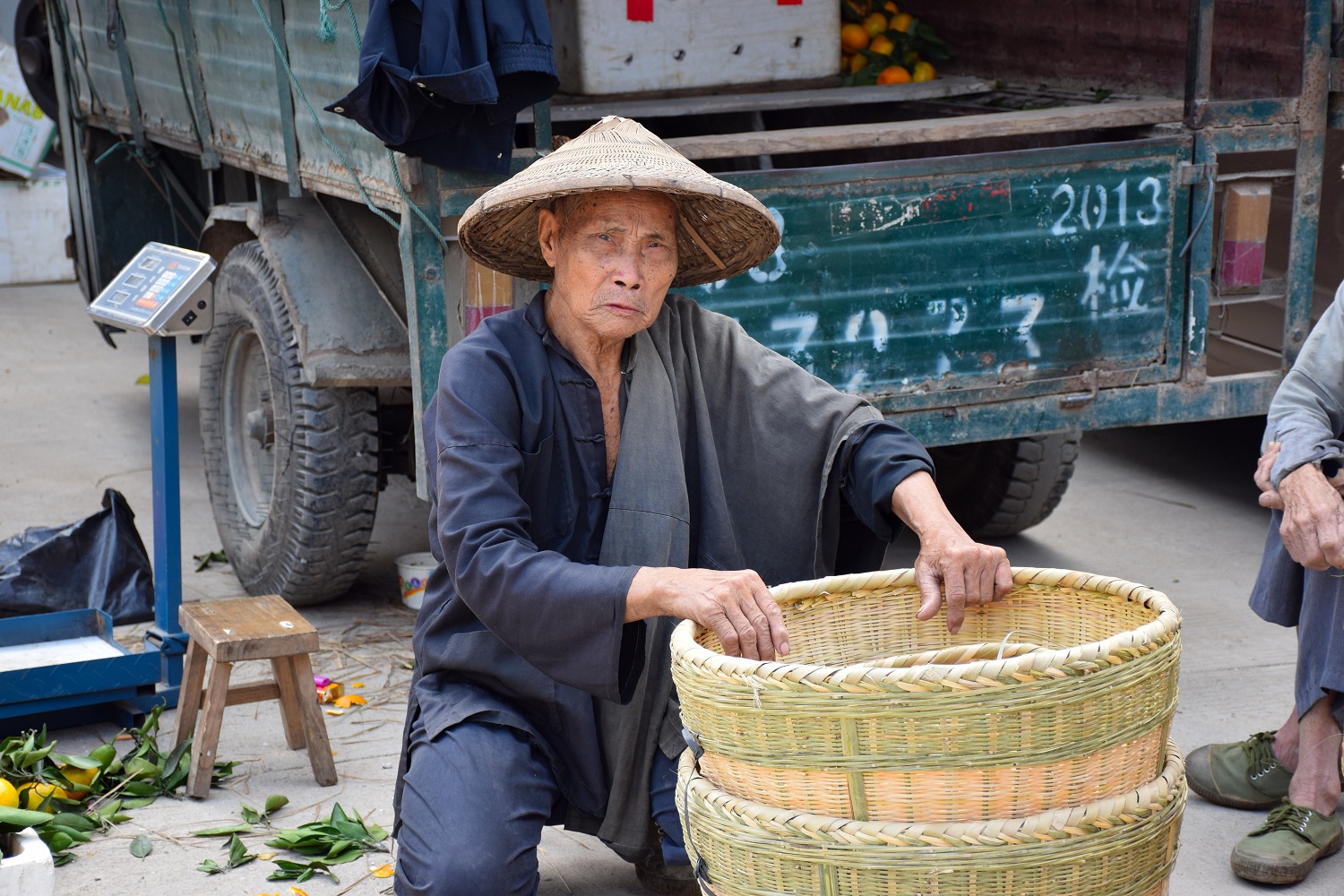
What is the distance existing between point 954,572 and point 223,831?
1.73 meters

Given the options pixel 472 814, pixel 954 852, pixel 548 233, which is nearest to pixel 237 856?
pixel 472 814

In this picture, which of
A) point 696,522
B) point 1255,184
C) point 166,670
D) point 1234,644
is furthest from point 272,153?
point 1234,644

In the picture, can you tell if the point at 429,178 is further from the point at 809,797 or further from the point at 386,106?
the point at 809,797

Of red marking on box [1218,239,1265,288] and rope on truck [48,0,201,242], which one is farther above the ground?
Answer: rope on truck [48,0,201,242]

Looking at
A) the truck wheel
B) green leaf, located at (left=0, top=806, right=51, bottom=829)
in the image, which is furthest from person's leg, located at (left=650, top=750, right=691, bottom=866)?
the truck wheel

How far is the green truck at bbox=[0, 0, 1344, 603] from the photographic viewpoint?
3656 mm

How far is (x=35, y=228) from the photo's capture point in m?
9.41

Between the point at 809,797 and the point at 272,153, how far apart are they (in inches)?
121

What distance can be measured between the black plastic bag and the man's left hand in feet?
9.40

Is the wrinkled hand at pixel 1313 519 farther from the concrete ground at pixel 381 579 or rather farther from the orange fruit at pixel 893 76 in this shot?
the orange fruit at pixel 893 76

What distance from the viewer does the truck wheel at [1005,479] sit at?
15.8 feet

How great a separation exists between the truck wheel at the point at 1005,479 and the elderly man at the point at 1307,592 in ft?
5.69

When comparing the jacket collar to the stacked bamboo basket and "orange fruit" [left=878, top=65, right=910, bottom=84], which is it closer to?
the stacked bamboo basket

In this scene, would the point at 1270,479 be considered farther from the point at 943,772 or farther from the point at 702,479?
the point at 943,772
